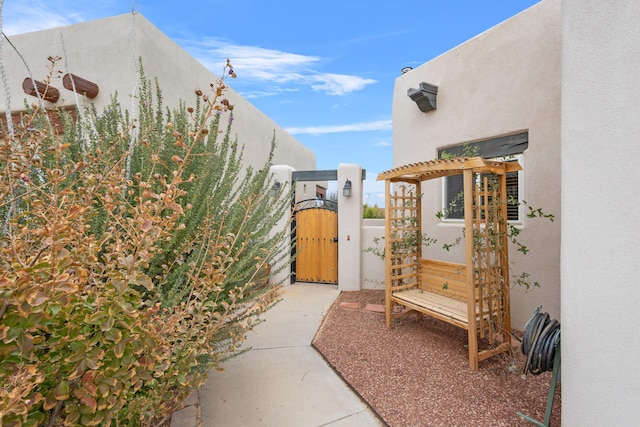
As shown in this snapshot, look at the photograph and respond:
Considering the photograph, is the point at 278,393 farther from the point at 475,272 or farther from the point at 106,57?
the point at 106,57

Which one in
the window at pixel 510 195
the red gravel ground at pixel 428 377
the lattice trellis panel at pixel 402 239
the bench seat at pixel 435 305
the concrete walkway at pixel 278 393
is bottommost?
the concrete walkway at pixel 278 393

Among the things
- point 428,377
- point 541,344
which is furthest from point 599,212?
point 428,377

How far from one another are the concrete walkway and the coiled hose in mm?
1322

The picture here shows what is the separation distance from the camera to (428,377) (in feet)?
10.4

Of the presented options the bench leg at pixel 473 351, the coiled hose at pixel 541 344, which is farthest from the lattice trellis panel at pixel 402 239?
the coiled hose at pixel 541 344

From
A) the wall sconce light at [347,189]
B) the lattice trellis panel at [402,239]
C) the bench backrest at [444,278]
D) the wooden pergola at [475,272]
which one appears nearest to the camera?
the wooden pergola at [475,272]

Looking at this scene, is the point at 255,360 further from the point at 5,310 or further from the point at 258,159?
the point at 258,159

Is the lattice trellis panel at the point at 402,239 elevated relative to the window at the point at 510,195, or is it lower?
lower

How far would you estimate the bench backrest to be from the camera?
163 inches

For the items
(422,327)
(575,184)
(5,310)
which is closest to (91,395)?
(5,310)

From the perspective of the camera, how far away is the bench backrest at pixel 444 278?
4.15m

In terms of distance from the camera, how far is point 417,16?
5.50 meters

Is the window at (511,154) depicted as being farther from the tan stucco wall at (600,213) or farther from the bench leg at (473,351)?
the tan stucco wall at (600,213)

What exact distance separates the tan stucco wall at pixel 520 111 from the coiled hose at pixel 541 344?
2.11 meters
